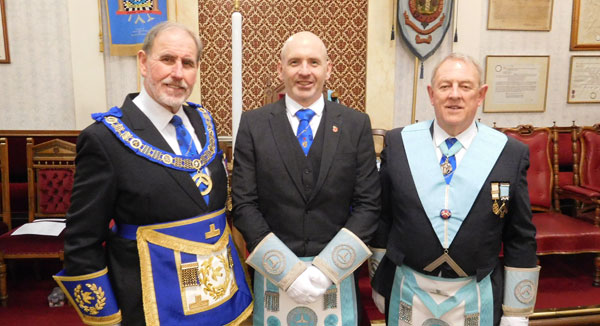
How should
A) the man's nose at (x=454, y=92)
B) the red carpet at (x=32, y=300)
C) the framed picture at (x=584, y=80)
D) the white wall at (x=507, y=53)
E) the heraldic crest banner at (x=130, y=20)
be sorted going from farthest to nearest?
the framed picture at (x=584, y=80) < the white wall at (x=507, y=53) < the heraldic crest banner at (x=130, y=20) < the red carpet at (x=32, y=300) < the man's nose at (x=454, y=92)

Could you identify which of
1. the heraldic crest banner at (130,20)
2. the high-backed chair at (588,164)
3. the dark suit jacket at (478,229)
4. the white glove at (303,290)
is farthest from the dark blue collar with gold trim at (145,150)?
the high-backed chair at (588,164)

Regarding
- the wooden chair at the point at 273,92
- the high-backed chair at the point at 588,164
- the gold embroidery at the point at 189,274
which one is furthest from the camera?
the wooden chair at the point at 273,92

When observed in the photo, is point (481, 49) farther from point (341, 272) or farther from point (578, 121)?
point (341, 272)

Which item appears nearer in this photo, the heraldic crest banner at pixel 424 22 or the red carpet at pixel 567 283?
the red carpet at pixel 567 283

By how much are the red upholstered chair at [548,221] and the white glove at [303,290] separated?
2346 millimetres

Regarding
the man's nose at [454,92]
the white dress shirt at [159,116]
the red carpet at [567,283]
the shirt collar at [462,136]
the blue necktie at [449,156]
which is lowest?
the red carpet at [567,283]

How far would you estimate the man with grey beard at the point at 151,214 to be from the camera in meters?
1.48

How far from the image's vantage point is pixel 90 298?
1493 millimetres

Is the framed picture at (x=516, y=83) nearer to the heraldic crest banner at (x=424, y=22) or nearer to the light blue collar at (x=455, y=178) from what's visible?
the heraldic crest banner at (x=424, y=22)

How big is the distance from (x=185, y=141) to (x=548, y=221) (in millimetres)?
3197

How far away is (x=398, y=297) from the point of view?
1.85 metres

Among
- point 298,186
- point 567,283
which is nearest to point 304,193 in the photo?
point 298,186

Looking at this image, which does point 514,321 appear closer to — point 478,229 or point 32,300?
point 478,229

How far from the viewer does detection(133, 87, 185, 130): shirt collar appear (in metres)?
1.63
